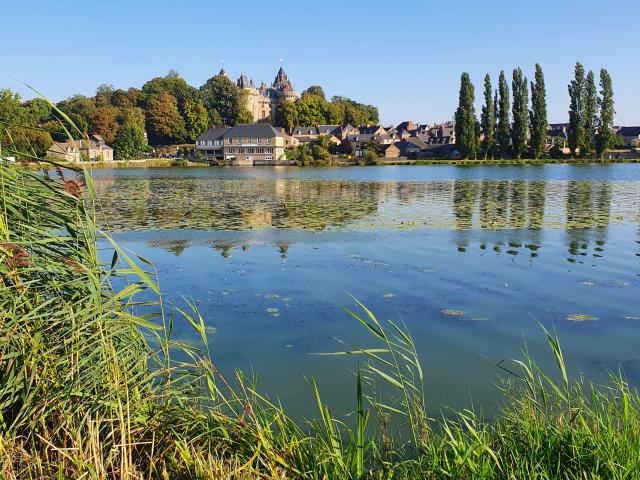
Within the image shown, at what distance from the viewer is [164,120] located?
103 m

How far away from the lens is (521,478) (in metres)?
3.09

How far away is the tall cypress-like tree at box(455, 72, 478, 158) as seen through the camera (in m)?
73.9

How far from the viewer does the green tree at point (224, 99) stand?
4483 inches

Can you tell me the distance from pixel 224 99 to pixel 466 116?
57.3m

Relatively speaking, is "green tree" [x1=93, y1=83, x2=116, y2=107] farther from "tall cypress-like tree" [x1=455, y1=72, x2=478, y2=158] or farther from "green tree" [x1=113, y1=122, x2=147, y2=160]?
"tall cypress-like tree" [x1=455, y1=72, x2=478, y2=158]

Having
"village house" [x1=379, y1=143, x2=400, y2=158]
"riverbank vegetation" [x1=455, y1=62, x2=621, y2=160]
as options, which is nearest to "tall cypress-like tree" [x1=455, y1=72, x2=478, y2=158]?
"riverbank vegetation" [x1=455, y1=62, x2=621, y2=160]

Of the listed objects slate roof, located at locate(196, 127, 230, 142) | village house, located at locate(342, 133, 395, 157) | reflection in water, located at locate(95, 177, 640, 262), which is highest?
slate roof, located at locate(196, 127, 230, 142)

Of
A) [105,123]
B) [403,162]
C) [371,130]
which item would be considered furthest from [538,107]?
[105,123]

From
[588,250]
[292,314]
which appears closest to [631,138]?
[588,250]

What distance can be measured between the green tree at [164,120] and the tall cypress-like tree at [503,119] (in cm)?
5796

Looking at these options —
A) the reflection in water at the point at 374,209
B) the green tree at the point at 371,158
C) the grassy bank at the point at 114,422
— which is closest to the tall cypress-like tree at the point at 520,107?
the green tree at the point at 371,158

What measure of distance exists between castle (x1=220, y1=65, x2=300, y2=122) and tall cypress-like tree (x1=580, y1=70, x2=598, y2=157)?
77243mm

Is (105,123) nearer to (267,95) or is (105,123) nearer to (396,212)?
(267,95)

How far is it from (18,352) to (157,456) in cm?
99
